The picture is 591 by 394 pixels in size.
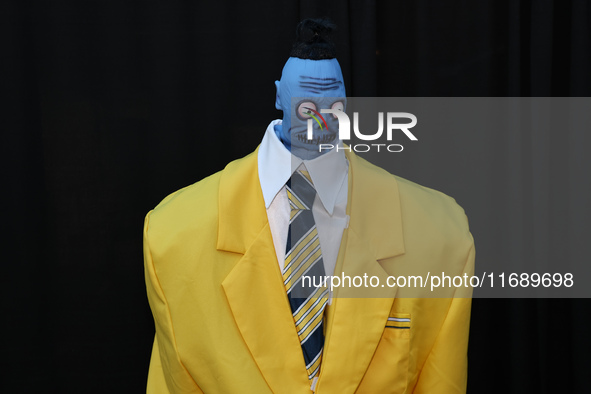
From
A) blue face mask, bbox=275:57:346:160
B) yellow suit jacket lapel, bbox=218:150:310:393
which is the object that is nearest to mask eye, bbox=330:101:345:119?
blue face mask, bbox=275:57:346:160

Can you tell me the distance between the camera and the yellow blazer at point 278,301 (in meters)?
1.29

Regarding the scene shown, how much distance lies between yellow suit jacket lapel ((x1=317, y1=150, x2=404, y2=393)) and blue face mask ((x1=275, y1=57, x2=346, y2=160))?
0.13m

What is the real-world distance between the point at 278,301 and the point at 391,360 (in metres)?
0.24

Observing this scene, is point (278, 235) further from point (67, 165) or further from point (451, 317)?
point (67, 165)

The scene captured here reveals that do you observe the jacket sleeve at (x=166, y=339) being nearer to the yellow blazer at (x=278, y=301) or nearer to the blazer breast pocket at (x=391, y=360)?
the yellow blazer at (x=278, y=301)

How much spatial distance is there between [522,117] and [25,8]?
4.64 ft

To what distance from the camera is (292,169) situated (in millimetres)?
1312

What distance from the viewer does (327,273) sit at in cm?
133

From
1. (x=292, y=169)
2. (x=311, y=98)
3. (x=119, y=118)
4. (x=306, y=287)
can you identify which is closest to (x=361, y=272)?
(x=306, y=287)

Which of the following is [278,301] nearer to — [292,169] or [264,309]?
[264,309]

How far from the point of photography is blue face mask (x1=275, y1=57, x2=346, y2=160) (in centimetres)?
127

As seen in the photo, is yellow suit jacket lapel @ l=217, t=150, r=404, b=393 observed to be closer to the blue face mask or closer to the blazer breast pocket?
the blazer breast pocket

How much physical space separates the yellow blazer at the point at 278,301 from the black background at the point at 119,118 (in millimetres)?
586

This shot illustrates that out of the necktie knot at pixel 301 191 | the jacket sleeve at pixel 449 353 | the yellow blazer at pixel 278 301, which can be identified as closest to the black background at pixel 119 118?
the yellow blazer at pixel 278 301
